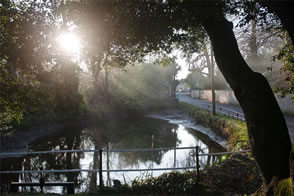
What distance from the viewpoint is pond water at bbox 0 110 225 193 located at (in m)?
10.9

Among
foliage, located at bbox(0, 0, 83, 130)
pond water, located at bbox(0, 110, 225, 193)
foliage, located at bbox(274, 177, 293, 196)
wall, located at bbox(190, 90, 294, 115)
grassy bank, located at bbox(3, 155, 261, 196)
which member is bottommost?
pond water, located at bbox(0, 110, 225, 193)

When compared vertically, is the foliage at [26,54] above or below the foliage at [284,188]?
above

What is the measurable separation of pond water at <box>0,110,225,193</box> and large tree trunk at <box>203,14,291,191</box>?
4303mm

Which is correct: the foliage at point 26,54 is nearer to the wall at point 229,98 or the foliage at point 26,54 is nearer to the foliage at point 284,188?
the foliage at point 284,188

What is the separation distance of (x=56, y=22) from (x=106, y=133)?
17419 millimetres

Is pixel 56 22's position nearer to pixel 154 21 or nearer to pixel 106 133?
pixel 154 21

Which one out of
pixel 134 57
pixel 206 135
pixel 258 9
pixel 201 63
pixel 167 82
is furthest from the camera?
pixel 167 82

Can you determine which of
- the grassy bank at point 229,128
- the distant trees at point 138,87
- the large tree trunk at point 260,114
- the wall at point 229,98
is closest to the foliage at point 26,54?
the large tree trunk at point 260,114

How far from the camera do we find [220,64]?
5.03 m

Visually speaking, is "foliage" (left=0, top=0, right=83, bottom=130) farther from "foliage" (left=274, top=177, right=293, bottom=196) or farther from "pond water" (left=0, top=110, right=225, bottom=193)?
"foliage" (left=274, top=177, right=293, bottom=196)

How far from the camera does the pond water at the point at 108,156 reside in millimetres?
10852

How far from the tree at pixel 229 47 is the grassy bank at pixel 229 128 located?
6.99 m

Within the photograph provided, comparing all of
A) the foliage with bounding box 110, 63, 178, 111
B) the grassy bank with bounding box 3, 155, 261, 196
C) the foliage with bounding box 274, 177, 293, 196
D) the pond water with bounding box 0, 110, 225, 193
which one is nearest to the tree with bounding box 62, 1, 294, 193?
the foliage with bounding box 274, 177, 293, 196

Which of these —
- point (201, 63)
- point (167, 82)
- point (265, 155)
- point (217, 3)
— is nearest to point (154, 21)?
point (217, 3)
